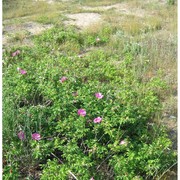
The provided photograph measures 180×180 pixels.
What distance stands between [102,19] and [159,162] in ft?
22.7

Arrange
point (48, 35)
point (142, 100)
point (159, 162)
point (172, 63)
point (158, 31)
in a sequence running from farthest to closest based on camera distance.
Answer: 1. point (158, 31)
2. point (48, 35)
3. point (172, 63)
4. point (142, 100)
5. point (159, 162)

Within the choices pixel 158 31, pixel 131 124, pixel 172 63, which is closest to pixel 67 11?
pixel 158 31

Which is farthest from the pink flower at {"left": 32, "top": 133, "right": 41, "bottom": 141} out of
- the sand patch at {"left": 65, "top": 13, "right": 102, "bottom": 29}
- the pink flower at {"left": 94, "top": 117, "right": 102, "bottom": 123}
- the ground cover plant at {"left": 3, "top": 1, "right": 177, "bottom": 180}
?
the sand patch at {"left": 65, "top": 13, "right": 102, "bottom": 29}

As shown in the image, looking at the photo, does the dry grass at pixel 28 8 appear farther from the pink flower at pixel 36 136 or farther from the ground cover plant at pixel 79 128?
the pink flower at pixel 36 136

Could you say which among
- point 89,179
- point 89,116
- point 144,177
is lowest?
point 144,177

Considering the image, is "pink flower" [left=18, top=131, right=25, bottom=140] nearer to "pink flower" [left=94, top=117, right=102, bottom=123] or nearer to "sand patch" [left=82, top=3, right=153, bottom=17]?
"pink flower" [left=94, top=117, right=102, bottom=123]

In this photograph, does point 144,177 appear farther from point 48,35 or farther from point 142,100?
point 48,35

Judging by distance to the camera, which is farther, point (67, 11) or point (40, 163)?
point (67, 11)

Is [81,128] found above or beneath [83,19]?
above

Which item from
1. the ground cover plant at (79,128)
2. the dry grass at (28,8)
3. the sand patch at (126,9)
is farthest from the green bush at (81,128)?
the dry grass at (28,8)

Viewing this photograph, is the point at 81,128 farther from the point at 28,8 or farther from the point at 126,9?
the point at 28,8

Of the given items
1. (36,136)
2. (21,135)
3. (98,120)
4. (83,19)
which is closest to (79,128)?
(98,120)

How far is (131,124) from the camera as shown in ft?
11.9

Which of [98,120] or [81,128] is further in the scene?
[98,120]
